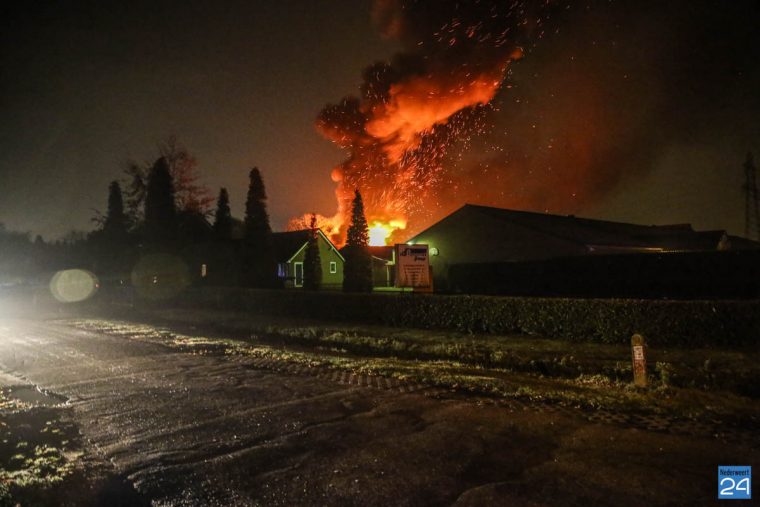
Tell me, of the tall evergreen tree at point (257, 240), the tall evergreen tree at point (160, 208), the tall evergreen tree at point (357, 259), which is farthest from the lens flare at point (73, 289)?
the tall evergreen tree at point (357, 259)

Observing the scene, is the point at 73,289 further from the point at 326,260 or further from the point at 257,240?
the point at 326,260

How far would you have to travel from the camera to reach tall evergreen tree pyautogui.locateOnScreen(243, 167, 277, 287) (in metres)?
35.5

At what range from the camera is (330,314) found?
19.5 metres

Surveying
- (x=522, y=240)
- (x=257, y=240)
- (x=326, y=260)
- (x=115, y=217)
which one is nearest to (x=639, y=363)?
(x=522, y=240)

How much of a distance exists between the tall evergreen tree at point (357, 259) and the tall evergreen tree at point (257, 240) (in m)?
7.52

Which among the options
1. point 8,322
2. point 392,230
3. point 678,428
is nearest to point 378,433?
point 678,428

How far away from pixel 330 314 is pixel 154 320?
334 inches

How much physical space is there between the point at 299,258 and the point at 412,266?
80.7 feet

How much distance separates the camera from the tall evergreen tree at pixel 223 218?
171 ft

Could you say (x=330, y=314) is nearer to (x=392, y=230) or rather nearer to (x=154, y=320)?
(x=154, y=320)

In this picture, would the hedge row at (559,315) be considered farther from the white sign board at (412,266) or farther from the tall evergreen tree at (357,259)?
the tall evergreen tree at (357,259)

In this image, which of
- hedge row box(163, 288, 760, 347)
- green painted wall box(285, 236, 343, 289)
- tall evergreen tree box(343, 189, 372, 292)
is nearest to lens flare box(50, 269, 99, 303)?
green painted wall box(285, 236, 343, 289)

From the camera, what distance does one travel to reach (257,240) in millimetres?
36125

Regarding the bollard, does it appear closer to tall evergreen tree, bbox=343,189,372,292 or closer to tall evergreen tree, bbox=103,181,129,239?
tall evergreen tree, bbox=343,189,372,292
